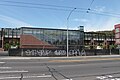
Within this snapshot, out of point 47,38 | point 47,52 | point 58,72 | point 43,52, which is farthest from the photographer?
point 47,38

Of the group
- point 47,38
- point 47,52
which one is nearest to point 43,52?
point 47,52

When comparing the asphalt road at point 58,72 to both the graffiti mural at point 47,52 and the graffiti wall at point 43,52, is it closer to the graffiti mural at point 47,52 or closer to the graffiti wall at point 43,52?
the graffiti wall at point 43,52

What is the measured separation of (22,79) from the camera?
36.3 ft

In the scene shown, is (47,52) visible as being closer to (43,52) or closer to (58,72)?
(43,52)

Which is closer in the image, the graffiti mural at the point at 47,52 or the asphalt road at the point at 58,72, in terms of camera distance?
the asphalt road at the point at 58,72

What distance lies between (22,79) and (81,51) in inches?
1395

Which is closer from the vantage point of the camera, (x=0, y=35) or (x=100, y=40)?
(x=0, y=35)

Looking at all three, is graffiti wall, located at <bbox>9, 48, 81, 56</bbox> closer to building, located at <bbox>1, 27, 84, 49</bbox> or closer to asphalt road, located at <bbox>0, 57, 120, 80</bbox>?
building, located at <bbox>1, 27, 84, 49</bbox>

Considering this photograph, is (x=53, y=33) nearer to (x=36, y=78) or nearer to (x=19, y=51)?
(x=19, y=51)

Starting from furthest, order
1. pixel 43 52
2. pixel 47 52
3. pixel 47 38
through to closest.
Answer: pixel 47 38
pixel 47 52
pixel 43 52

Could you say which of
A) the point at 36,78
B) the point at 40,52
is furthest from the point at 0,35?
the point at 36,78

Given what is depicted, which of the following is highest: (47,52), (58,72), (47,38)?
(47,38)

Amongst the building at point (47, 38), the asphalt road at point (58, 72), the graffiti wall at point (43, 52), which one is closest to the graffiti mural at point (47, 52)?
the graffiti wall at point (43, 52)

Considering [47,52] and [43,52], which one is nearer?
[43,52]
